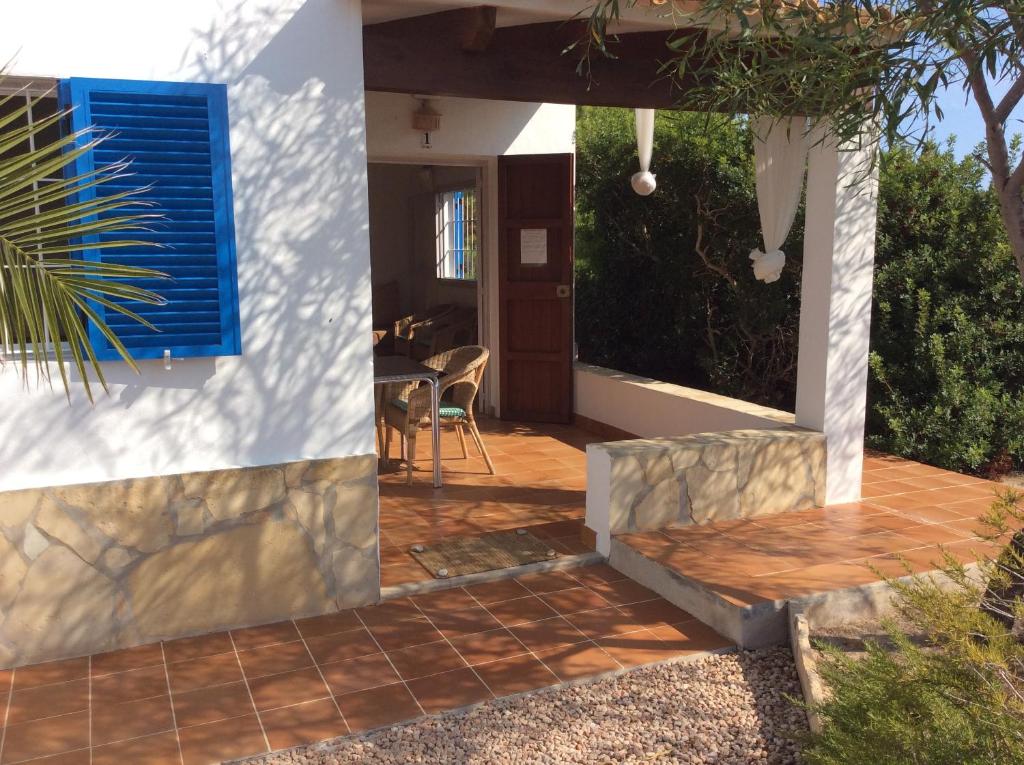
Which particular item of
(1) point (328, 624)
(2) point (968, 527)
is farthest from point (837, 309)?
(1) point (328, 624)

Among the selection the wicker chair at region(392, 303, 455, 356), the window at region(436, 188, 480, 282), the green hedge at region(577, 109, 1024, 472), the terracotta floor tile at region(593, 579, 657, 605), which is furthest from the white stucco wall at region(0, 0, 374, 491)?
the window at region(436, 188, 480, 282)

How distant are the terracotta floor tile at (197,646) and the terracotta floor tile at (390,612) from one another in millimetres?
613

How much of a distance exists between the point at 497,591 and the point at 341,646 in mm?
888

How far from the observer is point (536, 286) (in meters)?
8.06

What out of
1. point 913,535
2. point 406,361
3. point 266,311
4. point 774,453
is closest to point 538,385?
point 406,361

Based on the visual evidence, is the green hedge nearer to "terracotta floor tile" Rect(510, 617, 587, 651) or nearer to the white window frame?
"terracotta floor tile" Rect(510, 617, 587, 651)

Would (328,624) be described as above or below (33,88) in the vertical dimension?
below

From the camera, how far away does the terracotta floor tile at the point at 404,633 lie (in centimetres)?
391

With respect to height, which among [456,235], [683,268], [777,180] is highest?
[777,180]

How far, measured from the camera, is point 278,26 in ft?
12.5

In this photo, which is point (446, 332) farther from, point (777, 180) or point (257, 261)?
point (257, 261)

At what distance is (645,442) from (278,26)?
9.22 ft

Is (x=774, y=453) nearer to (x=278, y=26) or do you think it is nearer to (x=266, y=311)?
(x=266, y=311)

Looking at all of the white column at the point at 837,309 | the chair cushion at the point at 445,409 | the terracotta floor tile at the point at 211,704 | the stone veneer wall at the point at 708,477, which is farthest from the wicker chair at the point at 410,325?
the terracotta floor tile at the point at 211,704
